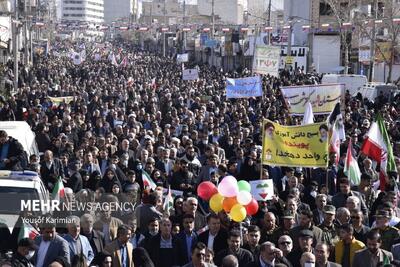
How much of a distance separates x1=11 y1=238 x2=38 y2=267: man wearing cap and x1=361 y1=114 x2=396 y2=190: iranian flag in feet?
19.3

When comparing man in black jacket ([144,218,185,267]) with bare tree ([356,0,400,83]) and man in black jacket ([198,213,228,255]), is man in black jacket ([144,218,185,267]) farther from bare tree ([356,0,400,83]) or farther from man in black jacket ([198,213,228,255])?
bare tree ([356,0,400,83])

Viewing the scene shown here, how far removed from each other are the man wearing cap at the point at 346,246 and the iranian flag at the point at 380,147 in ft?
13.3

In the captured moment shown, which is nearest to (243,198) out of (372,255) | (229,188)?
(229,188)

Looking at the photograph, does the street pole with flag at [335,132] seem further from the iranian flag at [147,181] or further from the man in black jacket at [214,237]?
the man in black jacket at [214,237]

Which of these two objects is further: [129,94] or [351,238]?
[129,94]

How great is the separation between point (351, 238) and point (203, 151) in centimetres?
777

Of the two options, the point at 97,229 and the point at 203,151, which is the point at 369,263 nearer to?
the point at 97,229

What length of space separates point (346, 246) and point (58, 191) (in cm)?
405

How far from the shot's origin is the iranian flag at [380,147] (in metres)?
12.8

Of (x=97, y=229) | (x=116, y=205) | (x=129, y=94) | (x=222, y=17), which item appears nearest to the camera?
(x=97, y=229)

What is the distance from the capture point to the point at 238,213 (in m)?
9.48

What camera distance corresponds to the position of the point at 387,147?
509 inches

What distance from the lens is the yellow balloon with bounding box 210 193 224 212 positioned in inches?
393

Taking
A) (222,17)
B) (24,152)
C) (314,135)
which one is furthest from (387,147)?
(222,17)
